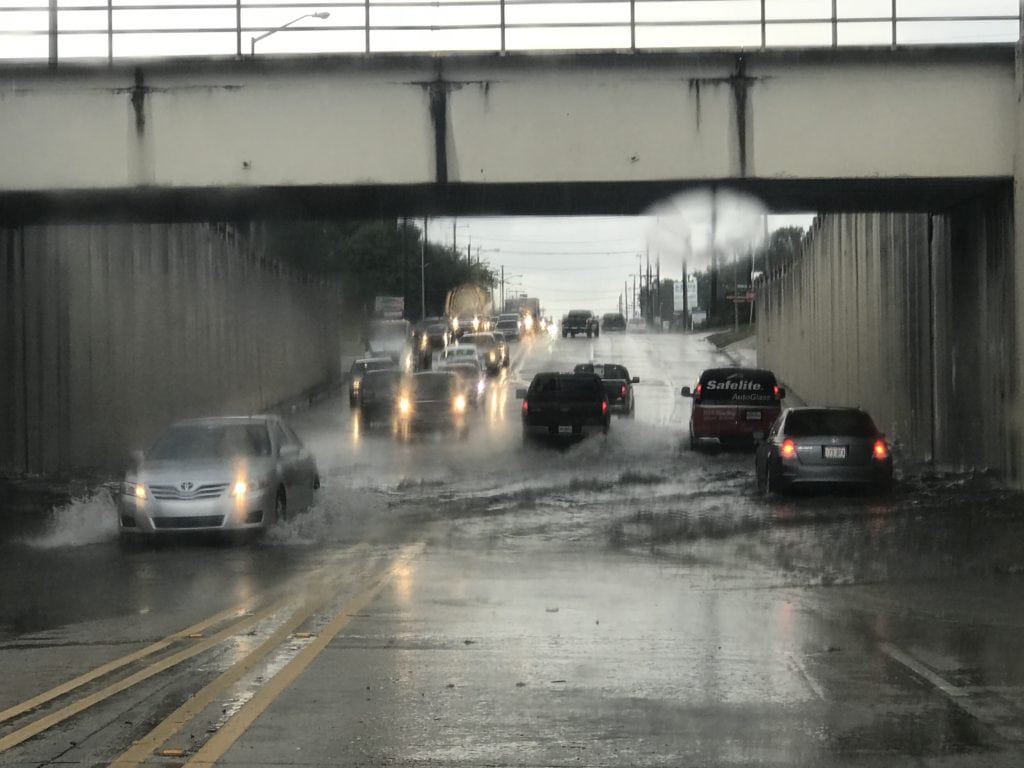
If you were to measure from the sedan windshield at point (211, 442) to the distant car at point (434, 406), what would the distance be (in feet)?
63.5

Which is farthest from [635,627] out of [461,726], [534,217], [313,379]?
[313,379]

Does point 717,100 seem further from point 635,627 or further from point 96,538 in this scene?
point 635,627

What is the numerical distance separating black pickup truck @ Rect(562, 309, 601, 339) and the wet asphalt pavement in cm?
7644

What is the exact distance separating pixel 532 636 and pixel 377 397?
31.0 m

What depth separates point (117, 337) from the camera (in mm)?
33594

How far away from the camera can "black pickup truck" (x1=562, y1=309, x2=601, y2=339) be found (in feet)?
328

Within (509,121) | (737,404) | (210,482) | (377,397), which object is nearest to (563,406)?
(737,404)

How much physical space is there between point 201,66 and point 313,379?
128 feet

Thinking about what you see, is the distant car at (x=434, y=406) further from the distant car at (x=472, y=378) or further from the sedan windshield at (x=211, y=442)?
the sedan windshield at (x=211, y=442)

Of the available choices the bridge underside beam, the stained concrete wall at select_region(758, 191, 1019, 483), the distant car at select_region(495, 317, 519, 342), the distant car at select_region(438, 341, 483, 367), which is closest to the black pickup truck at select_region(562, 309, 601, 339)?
the distant car at select_region(495, 317, 519, 342)

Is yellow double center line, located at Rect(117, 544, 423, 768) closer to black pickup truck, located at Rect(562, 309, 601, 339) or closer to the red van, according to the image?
the red van

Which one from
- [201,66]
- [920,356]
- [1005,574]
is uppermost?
[201,66]

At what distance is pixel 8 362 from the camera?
94.0ft

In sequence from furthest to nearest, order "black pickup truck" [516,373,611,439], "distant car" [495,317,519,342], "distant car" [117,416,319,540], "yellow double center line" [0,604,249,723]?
"distant car" [495,317,519,342] < "black pickup truck" [516,373,611,439] < "distant car" [117,416,319,540] < "yellow double center line" [0,604,249,723]
